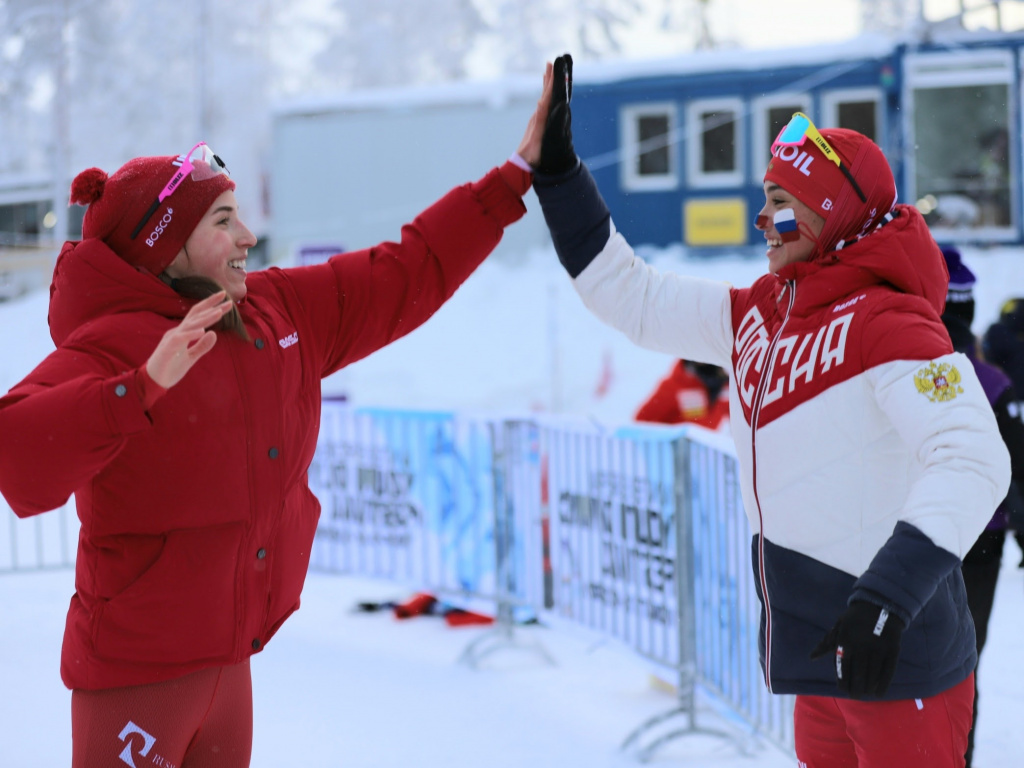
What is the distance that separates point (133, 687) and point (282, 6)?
3592 centimetres

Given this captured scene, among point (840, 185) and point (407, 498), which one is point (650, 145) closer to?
point (407, 498)

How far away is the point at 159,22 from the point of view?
2891cm

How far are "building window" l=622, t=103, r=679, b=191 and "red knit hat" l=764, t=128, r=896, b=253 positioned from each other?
14.4 meters

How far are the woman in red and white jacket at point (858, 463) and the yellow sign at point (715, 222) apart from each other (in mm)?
14103

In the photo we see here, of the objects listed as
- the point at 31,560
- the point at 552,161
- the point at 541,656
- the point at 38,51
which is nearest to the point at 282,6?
the point at 38,51

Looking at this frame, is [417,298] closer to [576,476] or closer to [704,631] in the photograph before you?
[704,631]

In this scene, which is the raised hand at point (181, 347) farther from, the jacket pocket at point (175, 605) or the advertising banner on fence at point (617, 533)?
the advertising banner on fence at point (617, 533)

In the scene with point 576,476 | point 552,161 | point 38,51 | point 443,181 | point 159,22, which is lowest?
point 576,476

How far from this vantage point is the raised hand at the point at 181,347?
2010 millimetres

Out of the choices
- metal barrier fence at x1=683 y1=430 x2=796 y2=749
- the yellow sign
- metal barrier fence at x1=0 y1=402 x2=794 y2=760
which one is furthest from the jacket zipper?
the yellow sign

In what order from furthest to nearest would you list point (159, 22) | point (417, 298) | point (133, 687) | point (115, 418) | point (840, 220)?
point (159, 22), point (417, 298), point (840, 220), point (133, 687), point (115, 418)

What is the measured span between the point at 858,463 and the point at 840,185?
2.08ft

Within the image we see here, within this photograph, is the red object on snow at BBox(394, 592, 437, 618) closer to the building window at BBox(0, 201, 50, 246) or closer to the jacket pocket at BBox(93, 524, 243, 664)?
the jacket pocket at BBox(93, 524, 243, 664)

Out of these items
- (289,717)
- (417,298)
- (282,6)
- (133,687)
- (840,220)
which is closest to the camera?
(133,687)
